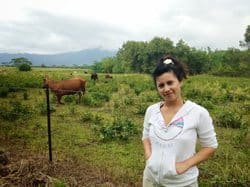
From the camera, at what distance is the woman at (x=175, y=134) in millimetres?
2033

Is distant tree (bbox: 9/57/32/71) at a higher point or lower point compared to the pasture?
higher

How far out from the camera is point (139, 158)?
6.36m

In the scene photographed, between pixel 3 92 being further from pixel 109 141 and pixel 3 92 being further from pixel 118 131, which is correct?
pixel 109 141

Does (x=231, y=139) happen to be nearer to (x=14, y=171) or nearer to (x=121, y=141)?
(x=121, y=141)

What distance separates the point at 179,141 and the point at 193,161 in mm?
159

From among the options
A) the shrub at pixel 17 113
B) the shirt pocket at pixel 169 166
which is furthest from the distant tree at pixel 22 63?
the shirt pocket at pixel 169 166

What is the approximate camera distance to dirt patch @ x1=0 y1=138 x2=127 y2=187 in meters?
4.61

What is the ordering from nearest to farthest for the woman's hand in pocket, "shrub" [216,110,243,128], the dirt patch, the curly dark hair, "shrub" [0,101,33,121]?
the woman's hand in pocket < the curly dark hair < the dirt patch < "shrub" [216,110,243,128] < "shrub" [0,101,33,121]

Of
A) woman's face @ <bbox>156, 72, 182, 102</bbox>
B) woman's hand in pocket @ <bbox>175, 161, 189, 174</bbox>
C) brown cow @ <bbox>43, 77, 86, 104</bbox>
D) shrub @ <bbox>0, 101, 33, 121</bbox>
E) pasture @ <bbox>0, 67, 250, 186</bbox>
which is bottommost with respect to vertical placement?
pasture @ <bbox>0, 67, 250, 186</bbox>

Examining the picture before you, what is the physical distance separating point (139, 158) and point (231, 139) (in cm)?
257

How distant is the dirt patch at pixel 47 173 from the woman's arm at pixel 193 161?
2.66 meters

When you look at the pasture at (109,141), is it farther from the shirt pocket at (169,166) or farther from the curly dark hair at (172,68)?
the curly dark hair at (172,68)

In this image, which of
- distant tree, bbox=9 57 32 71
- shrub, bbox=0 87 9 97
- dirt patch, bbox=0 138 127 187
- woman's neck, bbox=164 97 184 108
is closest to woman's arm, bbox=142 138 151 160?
woman's neck, bbox=164 97 184 108

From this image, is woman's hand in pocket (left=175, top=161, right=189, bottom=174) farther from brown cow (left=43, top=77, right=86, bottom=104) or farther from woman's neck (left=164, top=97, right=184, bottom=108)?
brown cow (left=43, top=77, right=86, bottom=104)
